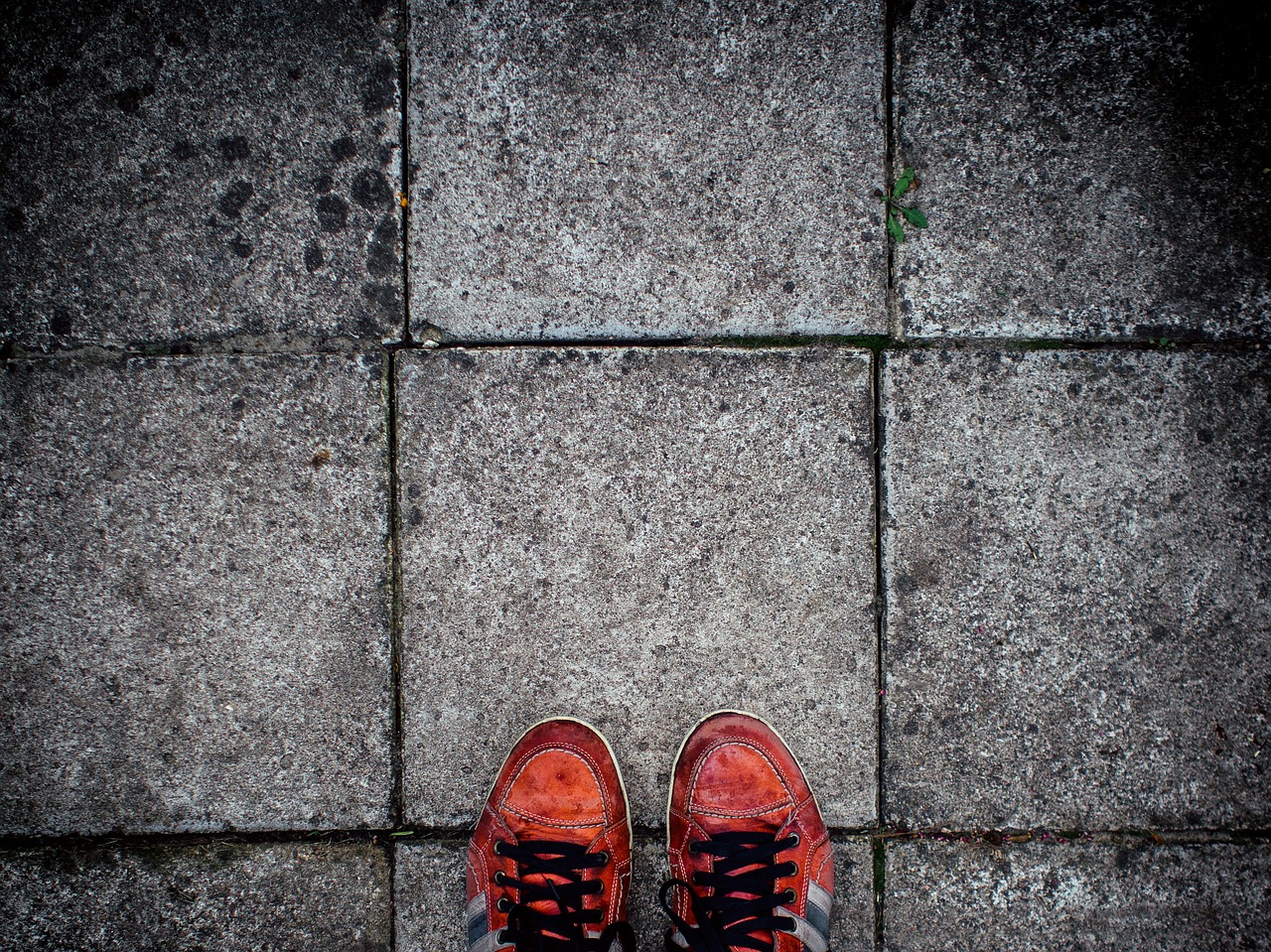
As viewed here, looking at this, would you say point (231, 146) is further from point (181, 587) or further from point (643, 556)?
point (643, 556)

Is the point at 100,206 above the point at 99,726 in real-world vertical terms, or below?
above

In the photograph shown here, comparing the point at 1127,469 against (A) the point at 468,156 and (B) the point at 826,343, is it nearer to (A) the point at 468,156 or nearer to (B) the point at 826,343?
(B) the point at 826,343

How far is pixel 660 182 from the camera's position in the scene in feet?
7.02

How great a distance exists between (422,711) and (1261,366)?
244cm

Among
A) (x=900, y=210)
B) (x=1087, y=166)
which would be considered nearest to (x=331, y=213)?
(x=900, y=210)

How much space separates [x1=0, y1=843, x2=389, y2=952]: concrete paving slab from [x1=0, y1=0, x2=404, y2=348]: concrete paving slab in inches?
54.9

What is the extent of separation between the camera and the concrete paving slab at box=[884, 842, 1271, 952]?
82.5 inches

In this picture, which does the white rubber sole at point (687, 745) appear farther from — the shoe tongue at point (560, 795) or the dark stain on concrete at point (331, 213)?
the dark stain on concrete at point (331, 213)

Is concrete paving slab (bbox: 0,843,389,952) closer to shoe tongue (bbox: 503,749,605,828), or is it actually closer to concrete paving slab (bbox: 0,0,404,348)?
shoe tongue (bbox: 503,749,605,828)

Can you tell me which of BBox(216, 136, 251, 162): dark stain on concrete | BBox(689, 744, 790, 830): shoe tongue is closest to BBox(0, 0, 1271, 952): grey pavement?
BBox(216, 136, 251, 162): dark stain on concrete

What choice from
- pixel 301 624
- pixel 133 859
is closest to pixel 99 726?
pixel 133 859

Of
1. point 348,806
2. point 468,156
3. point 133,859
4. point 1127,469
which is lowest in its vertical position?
point 133,859

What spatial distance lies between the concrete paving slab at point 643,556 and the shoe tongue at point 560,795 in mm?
115

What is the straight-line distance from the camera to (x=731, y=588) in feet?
6.91
